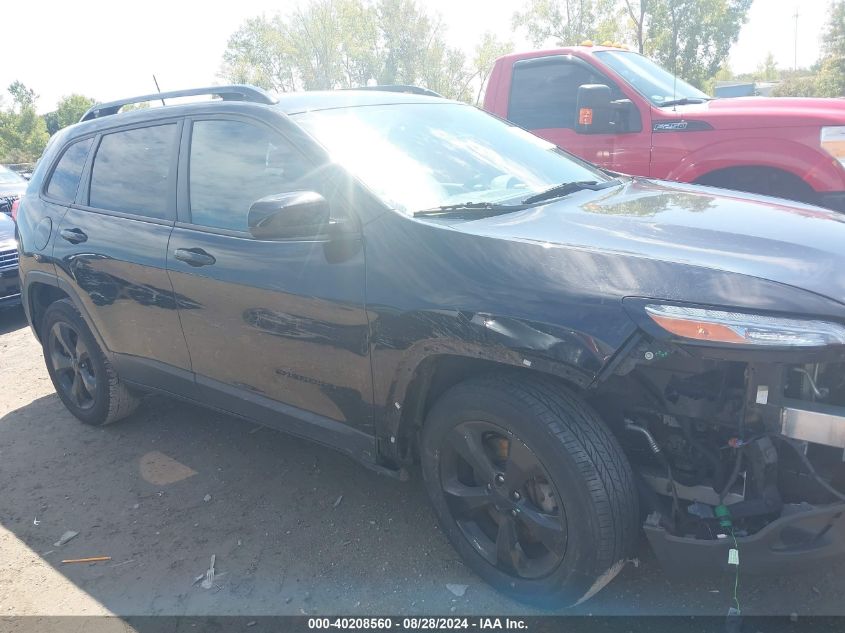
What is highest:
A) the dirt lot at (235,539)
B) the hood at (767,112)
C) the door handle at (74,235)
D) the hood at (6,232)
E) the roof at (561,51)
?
the roof at (561,51)

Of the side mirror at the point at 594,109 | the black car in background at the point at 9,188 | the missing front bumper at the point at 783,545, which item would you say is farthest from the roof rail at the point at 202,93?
the black car in background at the point at 9,188

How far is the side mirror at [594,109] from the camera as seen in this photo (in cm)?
512

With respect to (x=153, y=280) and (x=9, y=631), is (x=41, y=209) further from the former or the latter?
(x=9, y=631)

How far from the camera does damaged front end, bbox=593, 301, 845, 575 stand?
1789 millimetres

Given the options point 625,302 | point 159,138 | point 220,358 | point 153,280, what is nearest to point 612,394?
point 625,302

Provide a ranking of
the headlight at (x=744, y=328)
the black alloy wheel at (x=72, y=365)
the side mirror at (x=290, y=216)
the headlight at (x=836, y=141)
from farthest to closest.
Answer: the headlight at (x=836, y=141), the black alloy wheel at (x=72, y=365), the side mirror at (x=290, y=216), the headlight at (x=744, y=328)

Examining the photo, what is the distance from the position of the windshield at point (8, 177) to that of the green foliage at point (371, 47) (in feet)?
82.1

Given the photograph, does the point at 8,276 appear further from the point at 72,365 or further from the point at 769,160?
the point at 769,160

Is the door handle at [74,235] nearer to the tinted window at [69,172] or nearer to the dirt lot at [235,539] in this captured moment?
the tinted window at [69,172]

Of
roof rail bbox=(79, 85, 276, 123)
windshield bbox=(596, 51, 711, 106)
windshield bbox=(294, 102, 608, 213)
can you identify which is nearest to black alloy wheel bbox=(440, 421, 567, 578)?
windshield bbox=(294, 102, 608, 213)

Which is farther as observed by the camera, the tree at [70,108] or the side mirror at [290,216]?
the tree at [70,108]

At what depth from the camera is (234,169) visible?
120 inches

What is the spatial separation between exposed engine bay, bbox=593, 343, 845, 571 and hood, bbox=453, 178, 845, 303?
11.5 inches

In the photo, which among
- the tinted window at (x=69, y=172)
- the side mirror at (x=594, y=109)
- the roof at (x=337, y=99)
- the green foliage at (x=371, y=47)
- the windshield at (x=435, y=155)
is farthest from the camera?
the green foliage at (x=371, y=47)
